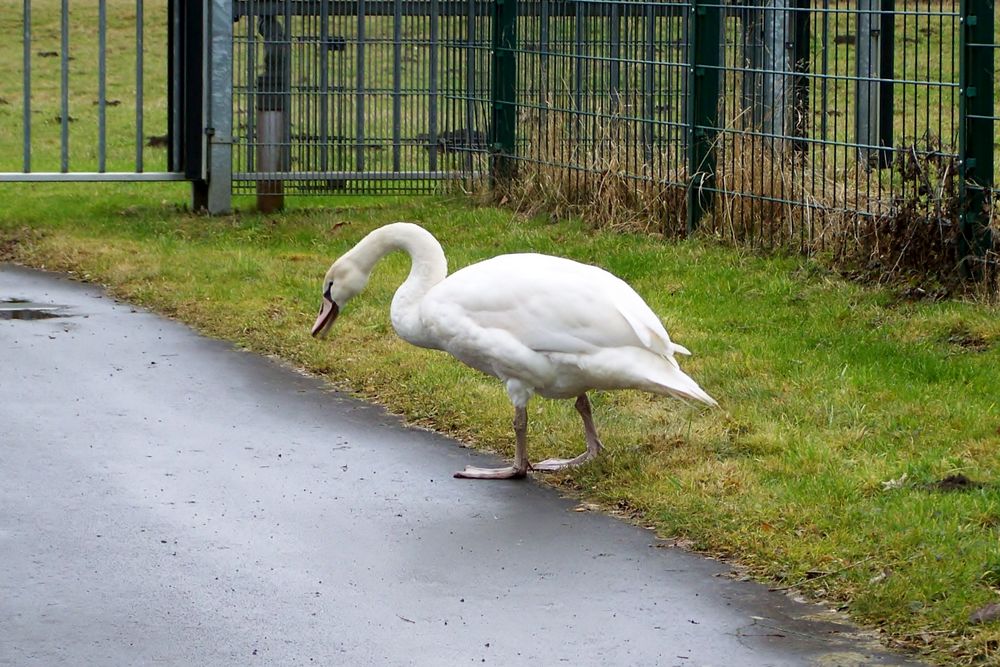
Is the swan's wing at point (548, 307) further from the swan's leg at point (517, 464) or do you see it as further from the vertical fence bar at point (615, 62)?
the vertical fence bar at point (615, 62)

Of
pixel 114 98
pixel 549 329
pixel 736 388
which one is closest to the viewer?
pixel 549 329

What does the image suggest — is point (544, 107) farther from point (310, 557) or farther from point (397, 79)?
point (310, 557)

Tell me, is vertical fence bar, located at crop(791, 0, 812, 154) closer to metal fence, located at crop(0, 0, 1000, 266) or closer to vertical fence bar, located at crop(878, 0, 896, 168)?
metal fence, located at crop(0, 0, 1000, 266)

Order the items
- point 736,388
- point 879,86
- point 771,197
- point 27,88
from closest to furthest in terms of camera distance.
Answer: point 736,388 < point 771,197 < point 879,86 < point 27,88

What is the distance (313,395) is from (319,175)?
5.60 m

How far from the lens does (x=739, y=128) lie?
11258mm

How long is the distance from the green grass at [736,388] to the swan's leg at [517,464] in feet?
0.64

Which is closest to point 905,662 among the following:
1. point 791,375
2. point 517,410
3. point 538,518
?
point 538,518

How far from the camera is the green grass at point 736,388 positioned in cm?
545

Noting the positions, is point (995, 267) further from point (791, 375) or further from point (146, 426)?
point (146, 426)

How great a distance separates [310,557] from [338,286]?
6.70 ft

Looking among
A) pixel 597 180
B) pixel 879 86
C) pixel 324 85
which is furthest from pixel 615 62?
pixel 324 85

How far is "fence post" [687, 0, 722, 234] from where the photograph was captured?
1127 cm

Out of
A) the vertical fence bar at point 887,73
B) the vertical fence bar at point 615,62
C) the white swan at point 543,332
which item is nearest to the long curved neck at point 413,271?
the white swan at point 543,332
